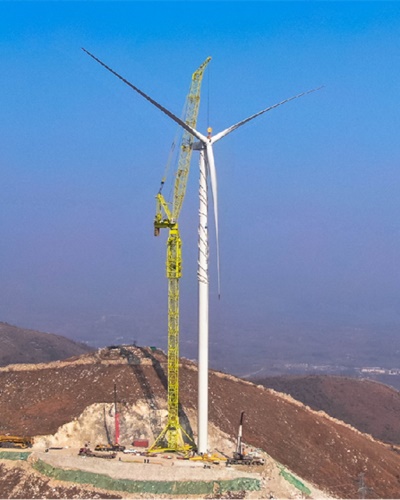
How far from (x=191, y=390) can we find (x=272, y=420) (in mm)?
13676

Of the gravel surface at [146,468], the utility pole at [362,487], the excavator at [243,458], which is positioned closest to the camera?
the gravel surface at [146,468]

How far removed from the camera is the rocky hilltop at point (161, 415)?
110 metres

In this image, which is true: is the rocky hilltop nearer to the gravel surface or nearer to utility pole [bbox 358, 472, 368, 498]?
utility pole [bbox 358, 472, 368, 498]

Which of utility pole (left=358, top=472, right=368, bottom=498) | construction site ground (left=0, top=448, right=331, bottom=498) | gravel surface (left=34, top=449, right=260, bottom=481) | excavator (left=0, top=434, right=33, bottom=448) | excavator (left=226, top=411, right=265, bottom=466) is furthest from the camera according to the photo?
utility pole (left=358, top=472, right=368, bottom=498)

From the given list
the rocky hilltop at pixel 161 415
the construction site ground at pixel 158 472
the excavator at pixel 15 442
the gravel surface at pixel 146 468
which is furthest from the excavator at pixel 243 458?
the excavator at pixel 15 442

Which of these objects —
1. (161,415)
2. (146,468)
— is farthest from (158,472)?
(161,415)

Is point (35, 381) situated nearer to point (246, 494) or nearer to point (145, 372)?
point (145, 372)

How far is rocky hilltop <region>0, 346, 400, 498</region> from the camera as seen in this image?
11019 cm

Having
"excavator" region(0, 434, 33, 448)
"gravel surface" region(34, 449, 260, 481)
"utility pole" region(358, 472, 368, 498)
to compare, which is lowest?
"utility pole" region(358, 472, 368, 498)

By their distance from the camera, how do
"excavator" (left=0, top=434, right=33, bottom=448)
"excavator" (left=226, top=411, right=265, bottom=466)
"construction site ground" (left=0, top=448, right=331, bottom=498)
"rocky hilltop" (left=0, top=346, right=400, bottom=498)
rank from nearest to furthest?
"construction site ground" (left=0, top=448, right=331, bottom=498) → "excavator" (left=226, top=411, right=265, bottom=466) → "excavator" (left=0, top=434, right=33, bottom=448) → "rocky hilltop" (left=0, top=346, right=400, bottom=498)

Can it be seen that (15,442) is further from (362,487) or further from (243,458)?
(362,487)

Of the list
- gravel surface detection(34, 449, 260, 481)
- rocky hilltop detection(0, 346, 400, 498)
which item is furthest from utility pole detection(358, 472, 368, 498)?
gravel surface detection(34, 449, 260, 481)

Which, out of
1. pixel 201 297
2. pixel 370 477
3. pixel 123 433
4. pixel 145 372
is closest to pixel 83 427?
pixel 123 433

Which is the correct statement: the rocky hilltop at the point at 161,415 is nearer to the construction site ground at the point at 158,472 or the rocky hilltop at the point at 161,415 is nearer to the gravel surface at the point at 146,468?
the construction site ground at the point at 158,472
